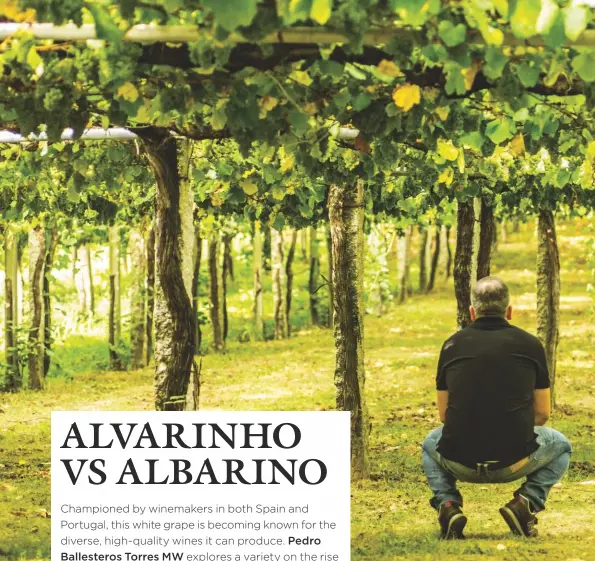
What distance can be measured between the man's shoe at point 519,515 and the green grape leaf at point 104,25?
13.0 ft

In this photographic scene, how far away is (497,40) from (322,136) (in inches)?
99.8

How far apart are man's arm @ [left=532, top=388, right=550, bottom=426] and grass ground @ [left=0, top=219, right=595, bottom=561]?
81cm

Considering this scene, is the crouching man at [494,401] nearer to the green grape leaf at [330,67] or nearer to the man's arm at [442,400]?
the man's arm at [442,400]

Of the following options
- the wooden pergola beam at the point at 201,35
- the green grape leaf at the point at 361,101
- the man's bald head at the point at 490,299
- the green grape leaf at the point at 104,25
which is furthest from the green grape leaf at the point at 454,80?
the man's bald head at the point at 490,299

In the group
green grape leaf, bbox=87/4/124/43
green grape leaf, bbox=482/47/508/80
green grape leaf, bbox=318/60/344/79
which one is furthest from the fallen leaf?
green grape leaf, bbox=87/4/124/43

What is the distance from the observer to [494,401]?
6609mm

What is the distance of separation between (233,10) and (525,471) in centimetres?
394

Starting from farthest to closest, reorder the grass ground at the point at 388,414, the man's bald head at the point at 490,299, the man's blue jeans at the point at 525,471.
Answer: the grass ground at the point at 388,414 → the man's blue jeans at the point at 525,471 → the man's bald head at the point at 490,299

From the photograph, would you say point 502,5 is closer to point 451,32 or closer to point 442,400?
point 451,32

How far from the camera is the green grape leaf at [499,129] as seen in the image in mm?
6516

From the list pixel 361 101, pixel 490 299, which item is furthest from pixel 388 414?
pixel 361 101

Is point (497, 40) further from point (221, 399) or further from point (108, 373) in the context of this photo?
point (108, 373)

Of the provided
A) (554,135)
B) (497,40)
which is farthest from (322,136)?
(497,40)

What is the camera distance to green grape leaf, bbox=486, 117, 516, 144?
652cm
